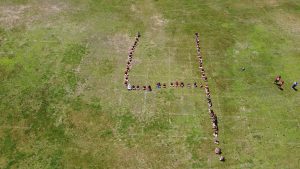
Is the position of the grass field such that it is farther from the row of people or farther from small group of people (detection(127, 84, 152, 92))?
the row of people

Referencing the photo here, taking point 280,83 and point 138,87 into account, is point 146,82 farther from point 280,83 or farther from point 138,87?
point 280,83

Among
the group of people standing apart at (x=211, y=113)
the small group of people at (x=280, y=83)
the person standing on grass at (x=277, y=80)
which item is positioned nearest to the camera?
the group of people standing apart at (x=211, y=113)

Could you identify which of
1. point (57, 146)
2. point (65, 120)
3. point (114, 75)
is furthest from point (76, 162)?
point (114, 75)

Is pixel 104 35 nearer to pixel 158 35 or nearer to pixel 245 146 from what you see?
pixel 158 35

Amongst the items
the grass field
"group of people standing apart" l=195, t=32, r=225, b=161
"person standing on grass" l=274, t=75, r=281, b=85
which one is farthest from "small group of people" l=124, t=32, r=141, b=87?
"person standing on grass" l=274, t=75, r=281, b=85

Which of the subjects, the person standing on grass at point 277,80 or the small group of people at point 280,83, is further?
the person standing on grass at point 277,80

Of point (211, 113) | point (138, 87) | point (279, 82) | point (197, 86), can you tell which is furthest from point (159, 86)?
point (279, 82)

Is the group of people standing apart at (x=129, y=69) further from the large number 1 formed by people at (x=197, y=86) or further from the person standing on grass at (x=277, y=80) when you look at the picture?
the person standing on grass at (x=277, y=80)

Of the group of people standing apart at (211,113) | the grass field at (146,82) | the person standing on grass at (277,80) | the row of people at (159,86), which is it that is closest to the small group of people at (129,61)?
the grass field at (146,82)
